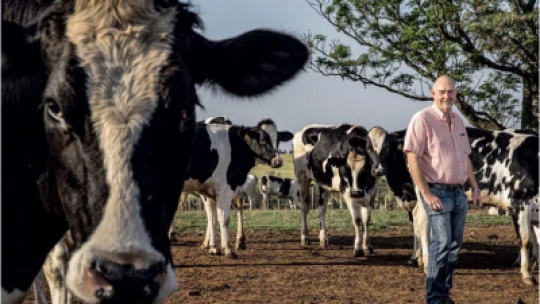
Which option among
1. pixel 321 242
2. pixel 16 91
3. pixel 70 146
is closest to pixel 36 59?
pixel 16 91

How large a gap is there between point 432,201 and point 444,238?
0.41 metres

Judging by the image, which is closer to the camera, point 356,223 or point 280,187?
point 356,223

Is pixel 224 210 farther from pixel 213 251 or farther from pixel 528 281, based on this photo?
pixel 528 281

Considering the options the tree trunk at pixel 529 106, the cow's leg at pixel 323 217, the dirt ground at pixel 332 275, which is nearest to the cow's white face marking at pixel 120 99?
the dirt ground at pixel 332 275

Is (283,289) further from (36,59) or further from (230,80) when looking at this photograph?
(36,59)

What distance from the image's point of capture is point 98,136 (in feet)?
8.89

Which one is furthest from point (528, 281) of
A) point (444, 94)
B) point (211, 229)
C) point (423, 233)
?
point (211, 229)

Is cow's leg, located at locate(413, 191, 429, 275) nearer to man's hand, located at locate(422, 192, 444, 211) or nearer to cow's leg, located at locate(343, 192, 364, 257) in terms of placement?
cow's leg, located at locate(343, 192, 364, 257)

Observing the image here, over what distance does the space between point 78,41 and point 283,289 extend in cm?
651

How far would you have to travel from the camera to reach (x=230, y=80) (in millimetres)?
3768

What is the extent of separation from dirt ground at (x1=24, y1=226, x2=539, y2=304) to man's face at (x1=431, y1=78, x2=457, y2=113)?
2.76 meters

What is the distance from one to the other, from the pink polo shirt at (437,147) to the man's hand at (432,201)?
0.24 metres

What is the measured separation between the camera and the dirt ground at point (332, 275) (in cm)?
846

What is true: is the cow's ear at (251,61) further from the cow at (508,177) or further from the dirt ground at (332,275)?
the cow at (508,177)
